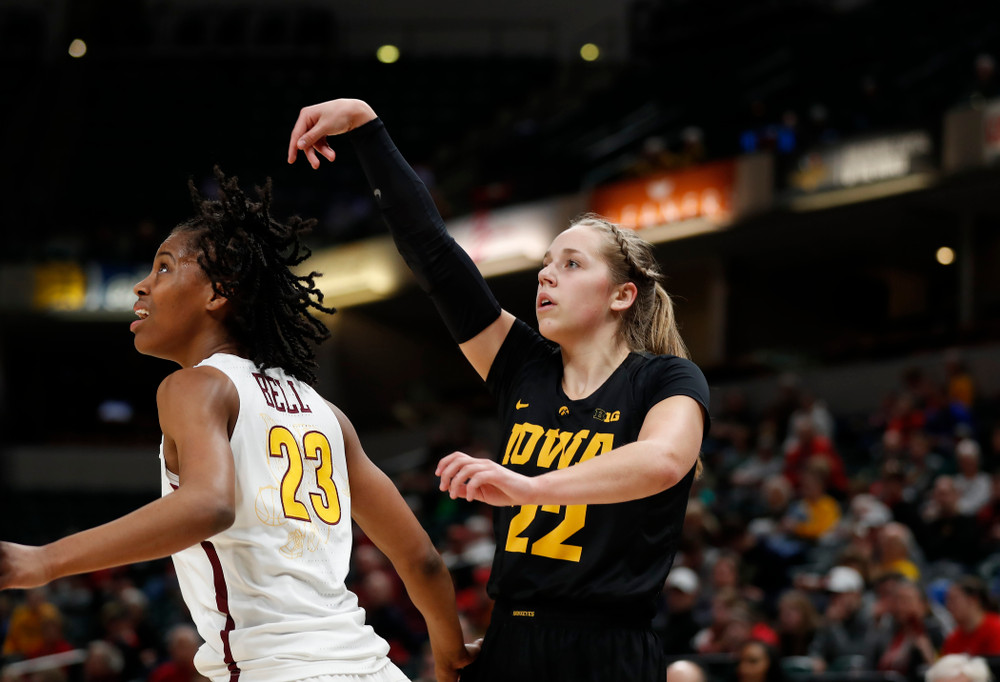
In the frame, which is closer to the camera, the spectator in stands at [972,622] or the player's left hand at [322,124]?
the player's left hand at [322,124]

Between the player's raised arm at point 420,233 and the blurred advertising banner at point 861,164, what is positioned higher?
the blurred advertising banner at point 861,164

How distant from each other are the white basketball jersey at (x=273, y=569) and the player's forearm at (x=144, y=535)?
20 centimetres

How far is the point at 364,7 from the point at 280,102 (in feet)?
9.68

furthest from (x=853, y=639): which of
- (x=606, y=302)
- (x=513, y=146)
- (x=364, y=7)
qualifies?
(x=364, y=7)

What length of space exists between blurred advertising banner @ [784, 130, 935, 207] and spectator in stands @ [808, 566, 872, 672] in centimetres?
774

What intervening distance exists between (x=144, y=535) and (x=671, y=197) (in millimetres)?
14843

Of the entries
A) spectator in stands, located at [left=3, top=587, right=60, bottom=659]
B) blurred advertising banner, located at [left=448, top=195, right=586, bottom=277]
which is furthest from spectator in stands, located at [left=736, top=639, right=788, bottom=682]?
blurred advertising banner, located at [left=448, top=195, right=586, bottom=277]

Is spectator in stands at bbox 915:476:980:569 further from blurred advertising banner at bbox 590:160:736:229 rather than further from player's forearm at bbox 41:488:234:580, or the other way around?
blurred advertising banner at bbox 590:160:736:229

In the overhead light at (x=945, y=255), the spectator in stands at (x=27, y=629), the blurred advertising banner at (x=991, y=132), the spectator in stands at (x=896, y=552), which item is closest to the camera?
the spectator in stands at (x=896, y=552)

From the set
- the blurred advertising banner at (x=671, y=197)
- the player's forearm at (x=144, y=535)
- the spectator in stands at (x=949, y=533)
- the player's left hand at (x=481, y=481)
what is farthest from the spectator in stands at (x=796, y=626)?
the blurred advertising banner at (x=671, y=197)

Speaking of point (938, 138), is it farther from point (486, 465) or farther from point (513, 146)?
point (486, 465)

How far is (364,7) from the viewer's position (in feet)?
84.4

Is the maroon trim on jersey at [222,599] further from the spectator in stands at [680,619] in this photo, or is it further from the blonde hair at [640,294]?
the spectator in stands at [680,619]

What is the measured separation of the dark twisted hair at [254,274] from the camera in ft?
9.37
